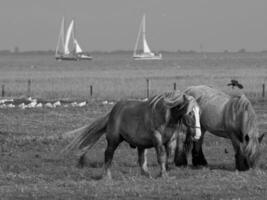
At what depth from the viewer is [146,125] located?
520 inches

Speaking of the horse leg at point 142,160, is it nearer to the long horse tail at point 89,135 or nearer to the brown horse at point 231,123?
the long horse tail at point 89,135

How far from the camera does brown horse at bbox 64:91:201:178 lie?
12766 millimetres

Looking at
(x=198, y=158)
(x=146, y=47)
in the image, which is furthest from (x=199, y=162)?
(x=146, y=47)

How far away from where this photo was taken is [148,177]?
13273 millimetres

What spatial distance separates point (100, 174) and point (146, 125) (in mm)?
1363

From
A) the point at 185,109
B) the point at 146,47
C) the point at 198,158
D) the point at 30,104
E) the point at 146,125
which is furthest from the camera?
the point at 146,47

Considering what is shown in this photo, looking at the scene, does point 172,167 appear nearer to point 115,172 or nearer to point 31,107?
→ point 115,172

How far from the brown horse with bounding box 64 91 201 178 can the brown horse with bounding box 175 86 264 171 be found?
1.92 m

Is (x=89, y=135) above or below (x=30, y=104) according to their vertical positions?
above

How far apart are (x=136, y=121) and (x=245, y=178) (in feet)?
6.55

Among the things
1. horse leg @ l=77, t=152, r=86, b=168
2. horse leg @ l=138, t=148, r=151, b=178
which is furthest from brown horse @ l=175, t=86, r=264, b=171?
horse leg @ l=77, t=152, r=86, b=168

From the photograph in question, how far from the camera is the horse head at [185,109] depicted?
12648mm

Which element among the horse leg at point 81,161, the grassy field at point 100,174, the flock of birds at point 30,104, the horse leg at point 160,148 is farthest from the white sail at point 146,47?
the horse leg at point 160,148

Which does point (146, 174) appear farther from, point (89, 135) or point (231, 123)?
point (231, 123)
